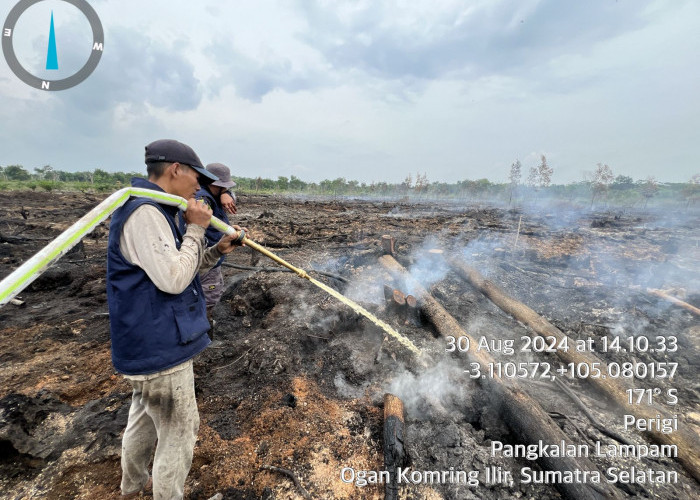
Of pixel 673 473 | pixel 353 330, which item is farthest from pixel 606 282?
pixel 353 330

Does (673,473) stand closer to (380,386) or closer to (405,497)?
(405,497)

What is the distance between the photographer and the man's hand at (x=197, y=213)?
6.07ft

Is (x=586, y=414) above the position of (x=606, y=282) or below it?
below

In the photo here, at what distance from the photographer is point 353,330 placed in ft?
15.3

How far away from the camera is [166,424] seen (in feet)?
6.17

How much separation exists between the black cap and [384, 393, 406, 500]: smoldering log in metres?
2.64

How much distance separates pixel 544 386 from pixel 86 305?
7567mm

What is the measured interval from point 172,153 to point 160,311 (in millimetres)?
1017

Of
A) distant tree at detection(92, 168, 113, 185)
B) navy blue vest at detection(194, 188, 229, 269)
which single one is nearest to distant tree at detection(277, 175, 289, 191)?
distant tree at detection(92, 168, 113, 185)

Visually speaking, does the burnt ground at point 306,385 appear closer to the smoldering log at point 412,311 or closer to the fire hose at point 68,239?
the smoldering log at point 412,311

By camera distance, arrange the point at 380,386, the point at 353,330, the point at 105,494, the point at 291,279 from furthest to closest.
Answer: the point at 291,279
the point at 353,330
the point at 380,386
the point at 105,494

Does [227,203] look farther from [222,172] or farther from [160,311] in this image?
[160,311]

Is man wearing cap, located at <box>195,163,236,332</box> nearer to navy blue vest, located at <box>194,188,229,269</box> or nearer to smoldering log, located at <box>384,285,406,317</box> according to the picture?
navy blue vest, located at <box>194,188,229,269</box>

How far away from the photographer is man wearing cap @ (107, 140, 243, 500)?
1.61 metres
